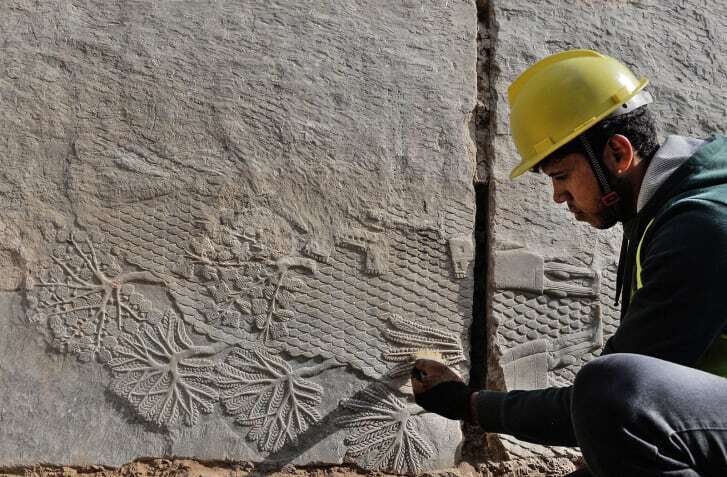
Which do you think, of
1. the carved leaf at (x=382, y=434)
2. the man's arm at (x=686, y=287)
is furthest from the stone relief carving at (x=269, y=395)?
the man's arm at (x=686, y=287)

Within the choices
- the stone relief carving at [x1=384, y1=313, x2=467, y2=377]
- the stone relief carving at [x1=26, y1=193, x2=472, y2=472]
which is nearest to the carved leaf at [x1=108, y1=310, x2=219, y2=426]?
the stone relief carving at [x1=26, y1=193, x2=472, y2=472]

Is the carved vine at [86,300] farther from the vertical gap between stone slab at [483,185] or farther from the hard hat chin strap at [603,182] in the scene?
the hard hat chin strap at [603,182]

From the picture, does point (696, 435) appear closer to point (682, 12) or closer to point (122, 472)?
point (122, 472)

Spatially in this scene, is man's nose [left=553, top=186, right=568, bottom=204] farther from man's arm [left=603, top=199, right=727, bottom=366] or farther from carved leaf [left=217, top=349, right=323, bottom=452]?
carved leaf [left=217, top=349, right=323, bottom=452]

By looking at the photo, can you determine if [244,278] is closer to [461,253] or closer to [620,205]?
[461,253]

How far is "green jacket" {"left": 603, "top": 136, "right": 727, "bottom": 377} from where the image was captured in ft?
5.35

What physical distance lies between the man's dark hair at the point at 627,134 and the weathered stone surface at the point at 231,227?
73cm

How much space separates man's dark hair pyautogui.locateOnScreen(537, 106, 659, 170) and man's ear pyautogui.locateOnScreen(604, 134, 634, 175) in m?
0.02

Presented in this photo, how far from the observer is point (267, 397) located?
242 cm

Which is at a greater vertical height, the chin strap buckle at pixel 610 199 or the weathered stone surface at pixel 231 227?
the chin strap buckle at pixel 610 199

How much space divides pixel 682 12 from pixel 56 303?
2.36 meters

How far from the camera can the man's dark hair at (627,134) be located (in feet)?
6.37

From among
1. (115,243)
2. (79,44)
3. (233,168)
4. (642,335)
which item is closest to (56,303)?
(115,243)

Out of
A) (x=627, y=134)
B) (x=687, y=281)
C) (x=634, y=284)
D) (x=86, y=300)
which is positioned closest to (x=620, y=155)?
(x=627, y=134)
